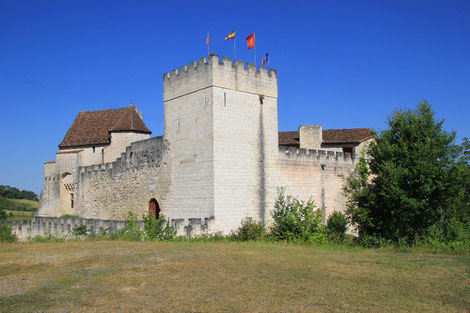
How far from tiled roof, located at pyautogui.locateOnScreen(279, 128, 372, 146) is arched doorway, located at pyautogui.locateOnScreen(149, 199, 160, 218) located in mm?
15540

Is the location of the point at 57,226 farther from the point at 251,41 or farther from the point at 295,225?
the point at 251,41

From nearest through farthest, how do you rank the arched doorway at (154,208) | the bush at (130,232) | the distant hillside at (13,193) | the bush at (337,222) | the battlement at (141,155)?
the bush at (130,232), the arched doorway at (154,208), the battlement at (141,155), the bush at (337,222), the distant hillside at (13,193)

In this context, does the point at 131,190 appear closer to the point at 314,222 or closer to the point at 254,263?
the point at 314,222

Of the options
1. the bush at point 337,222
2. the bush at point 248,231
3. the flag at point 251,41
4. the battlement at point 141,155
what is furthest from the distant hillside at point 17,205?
the flag at point 251,41

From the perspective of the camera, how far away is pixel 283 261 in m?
11.9

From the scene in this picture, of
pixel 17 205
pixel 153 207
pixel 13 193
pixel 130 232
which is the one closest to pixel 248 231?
pixel 130 232

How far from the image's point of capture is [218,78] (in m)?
19.6

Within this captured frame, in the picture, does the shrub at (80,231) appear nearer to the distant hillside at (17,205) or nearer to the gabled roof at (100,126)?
the gabled roof at (100,126)

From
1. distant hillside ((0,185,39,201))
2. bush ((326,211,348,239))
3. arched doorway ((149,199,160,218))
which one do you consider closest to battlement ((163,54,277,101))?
arched doorway ((149,199,160,218))

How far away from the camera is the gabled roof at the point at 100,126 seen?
30.2m

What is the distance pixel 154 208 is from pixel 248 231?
6.02 metres

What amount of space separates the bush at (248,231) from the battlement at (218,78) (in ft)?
20.5

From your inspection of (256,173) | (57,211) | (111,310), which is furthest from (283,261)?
(57,211)

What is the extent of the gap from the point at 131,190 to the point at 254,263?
1419cm
